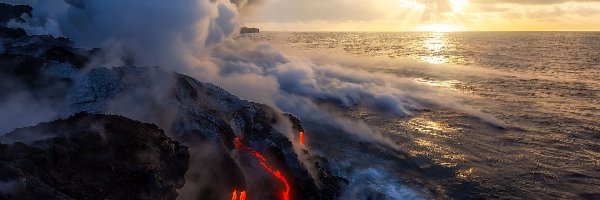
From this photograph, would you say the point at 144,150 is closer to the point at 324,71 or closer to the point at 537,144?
the point at 537,144

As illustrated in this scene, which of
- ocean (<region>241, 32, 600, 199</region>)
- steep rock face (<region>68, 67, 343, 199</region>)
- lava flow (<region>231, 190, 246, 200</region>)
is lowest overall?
ocean (<region>241, 32, 600, 199</region>)

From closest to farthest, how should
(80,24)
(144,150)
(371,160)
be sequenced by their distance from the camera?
(144,150) < (371,160) < (80,24)

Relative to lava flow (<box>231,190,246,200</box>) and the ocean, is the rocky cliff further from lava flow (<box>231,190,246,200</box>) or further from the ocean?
the ocean

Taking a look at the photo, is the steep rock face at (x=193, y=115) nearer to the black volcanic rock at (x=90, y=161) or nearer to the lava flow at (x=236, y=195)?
the lava flow at (x=236, y=195)

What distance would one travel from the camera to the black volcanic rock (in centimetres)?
815

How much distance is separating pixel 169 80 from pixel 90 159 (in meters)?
6.53

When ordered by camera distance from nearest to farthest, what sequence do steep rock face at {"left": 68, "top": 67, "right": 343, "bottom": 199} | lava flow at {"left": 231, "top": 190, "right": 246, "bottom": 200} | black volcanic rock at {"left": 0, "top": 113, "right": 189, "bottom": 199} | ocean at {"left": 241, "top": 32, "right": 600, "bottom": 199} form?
black volcanic rock at {"left": 0, "top": 113, "right": 189, "bottom": 199} → lava flow at {"left": 231, "top": 190, "right": 246, "bottom": 200} → steep rock face at {"left": 68, "top": 67, "right": 343, "bottom": 199} → ocean at {"left": 241, "top": 32, "right": 600, "bottom": 199}

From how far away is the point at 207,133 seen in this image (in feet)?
46.2

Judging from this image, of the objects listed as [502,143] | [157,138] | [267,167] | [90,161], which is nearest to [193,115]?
[267,167]

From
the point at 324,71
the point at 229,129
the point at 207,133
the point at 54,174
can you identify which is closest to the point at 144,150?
the point at 54,174

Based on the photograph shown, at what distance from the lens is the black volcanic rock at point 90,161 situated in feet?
26.7

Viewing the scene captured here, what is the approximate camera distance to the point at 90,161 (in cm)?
955

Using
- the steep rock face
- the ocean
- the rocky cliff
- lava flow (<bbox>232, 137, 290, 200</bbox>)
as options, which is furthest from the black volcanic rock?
the ocean

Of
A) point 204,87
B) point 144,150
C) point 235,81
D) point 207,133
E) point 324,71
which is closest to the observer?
point 144,150
